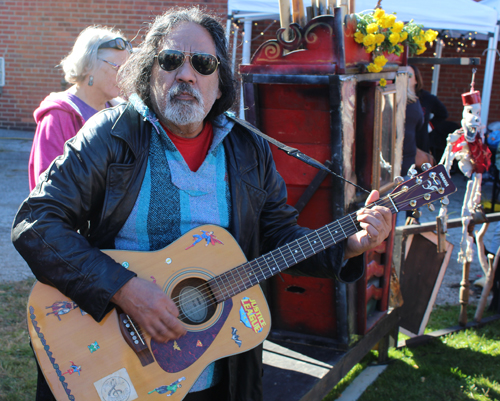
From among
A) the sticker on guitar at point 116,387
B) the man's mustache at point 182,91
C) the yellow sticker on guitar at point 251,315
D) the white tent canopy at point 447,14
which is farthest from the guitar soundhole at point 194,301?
the white tent canopy at point 447,14

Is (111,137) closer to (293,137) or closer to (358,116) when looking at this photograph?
(293,137)

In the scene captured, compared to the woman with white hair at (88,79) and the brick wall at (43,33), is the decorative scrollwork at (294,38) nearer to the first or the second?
the woman with white hair at (88,79)

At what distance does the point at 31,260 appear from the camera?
5.03ft

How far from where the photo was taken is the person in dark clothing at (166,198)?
1.55 metres

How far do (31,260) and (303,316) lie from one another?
1931mm

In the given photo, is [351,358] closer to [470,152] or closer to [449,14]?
[470,152]

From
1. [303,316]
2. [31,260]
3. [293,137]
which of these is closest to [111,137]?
[31,260]

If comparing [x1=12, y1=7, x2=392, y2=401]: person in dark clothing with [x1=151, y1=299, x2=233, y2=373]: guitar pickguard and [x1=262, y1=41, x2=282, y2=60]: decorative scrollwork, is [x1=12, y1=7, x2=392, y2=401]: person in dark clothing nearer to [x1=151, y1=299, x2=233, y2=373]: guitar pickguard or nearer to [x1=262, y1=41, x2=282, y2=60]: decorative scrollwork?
[x1=151, y1=299, x2=233, y2=373]: guitar pickguard

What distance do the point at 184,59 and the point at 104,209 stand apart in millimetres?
618

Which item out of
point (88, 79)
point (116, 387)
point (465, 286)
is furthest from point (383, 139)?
point (116, 387)

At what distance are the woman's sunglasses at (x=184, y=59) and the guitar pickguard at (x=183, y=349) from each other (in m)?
0.94

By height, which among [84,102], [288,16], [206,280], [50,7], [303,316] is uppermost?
[50,7]

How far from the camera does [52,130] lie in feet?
7.95

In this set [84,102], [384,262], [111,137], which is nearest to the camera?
[111,137]
